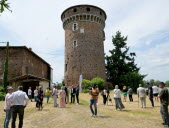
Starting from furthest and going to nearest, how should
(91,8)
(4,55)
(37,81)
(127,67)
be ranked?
(127,67), (91,8), (4,55), (37,81)

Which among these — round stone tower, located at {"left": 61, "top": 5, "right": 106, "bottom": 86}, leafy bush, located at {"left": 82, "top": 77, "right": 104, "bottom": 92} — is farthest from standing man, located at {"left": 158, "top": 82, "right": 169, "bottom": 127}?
round stone tower, located at {"left": 61, "top": 5, "right": 106, "bottom": 86}

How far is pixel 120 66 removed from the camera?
3666 cm

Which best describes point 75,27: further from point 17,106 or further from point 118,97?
point 17,106

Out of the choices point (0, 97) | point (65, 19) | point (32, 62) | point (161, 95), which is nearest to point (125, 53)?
point (65, 19)

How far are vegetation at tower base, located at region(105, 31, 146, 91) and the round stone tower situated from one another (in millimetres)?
3486

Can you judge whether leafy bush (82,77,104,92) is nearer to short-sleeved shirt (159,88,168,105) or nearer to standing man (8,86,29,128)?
short-sleeved shirt (159,88,168,105)

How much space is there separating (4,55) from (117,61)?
75.1ft

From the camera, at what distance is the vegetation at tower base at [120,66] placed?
34531 mm

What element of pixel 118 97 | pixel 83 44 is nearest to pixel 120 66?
pixel 83 44

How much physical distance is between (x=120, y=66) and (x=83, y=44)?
32.8ft

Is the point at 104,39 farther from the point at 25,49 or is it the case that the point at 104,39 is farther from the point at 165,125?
the point at 165,125

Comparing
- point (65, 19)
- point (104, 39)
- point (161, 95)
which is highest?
point (65, 19)

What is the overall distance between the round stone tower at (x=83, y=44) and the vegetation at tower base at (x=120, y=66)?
349 cm

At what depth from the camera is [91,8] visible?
33.9 meters
